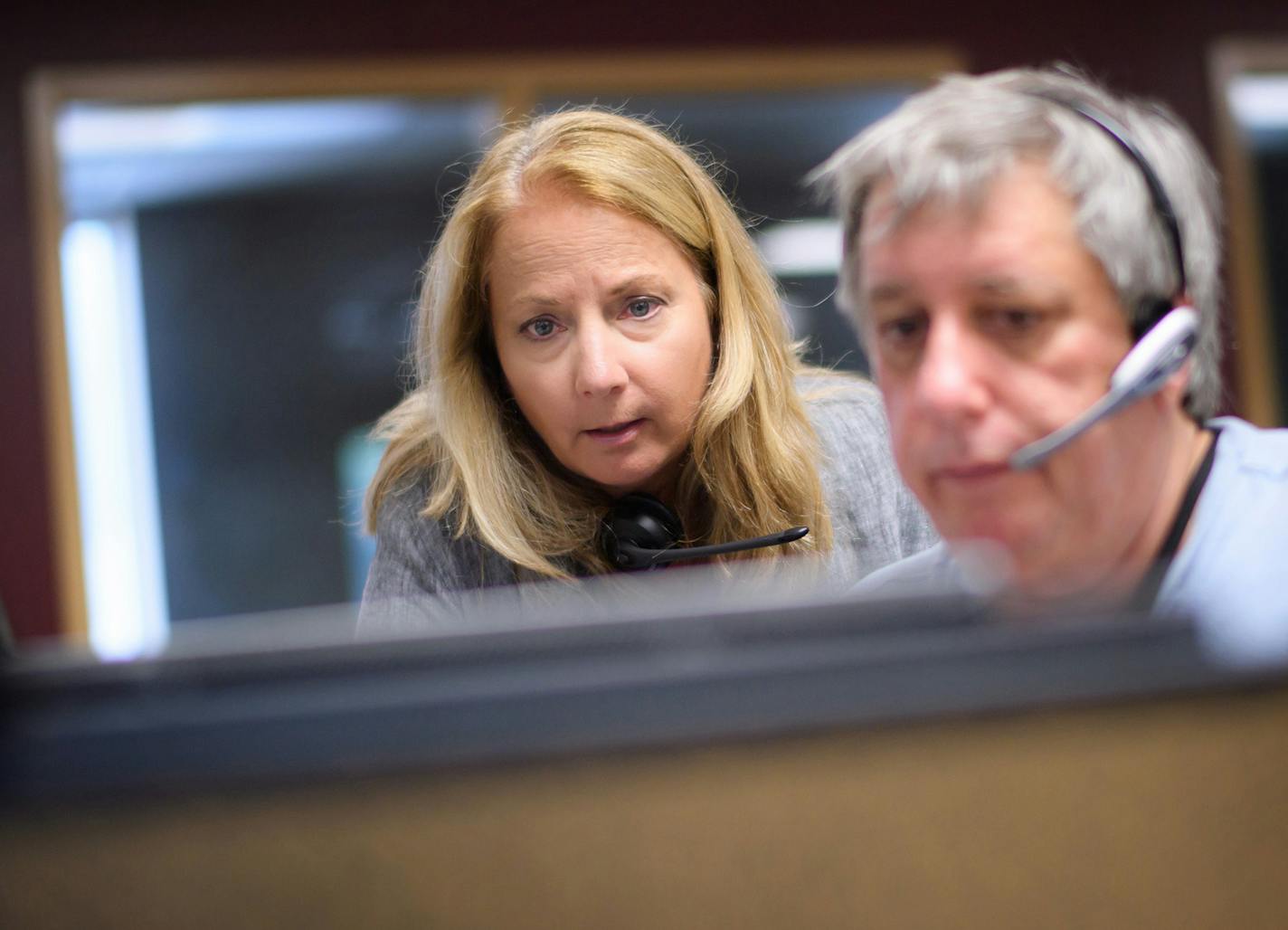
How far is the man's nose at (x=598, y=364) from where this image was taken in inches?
47.7

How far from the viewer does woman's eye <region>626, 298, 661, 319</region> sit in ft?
4.10

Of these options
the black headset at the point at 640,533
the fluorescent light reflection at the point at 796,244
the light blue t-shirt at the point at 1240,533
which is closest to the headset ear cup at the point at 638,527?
the black headset at the point at 640,533

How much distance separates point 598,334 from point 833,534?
0.99ft

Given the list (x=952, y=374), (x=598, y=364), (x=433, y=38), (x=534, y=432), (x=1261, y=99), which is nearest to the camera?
(x=952, y=374)

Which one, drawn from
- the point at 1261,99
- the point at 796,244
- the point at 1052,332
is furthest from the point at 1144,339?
the point at 1261,99

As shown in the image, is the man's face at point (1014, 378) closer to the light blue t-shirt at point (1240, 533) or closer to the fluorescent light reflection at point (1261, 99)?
the light blue t-shirt at point (1240, 533)

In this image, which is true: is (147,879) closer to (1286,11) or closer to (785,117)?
(785,117)

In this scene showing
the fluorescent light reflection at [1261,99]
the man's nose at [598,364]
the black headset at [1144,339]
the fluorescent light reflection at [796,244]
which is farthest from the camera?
the fluorescent light reflection at [1261,99]

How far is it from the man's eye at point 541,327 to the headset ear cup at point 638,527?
172 mm

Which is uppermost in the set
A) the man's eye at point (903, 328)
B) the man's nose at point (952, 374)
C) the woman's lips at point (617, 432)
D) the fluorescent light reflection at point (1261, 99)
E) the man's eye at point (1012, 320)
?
the fluorescent light reflection at point (1261, 99)

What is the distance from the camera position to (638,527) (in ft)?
4.12

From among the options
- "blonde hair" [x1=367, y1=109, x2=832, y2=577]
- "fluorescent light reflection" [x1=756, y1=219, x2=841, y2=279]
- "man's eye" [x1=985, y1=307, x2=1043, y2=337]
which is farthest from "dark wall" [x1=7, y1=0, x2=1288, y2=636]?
"man's eye" [x1=985, y1=307, x2=1043, y2=337]

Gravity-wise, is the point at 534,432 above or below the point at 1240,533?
above

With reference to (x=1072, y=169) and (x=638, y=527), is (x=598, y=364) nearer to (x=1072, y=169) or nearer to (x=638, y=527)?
(x=638, y=527)
